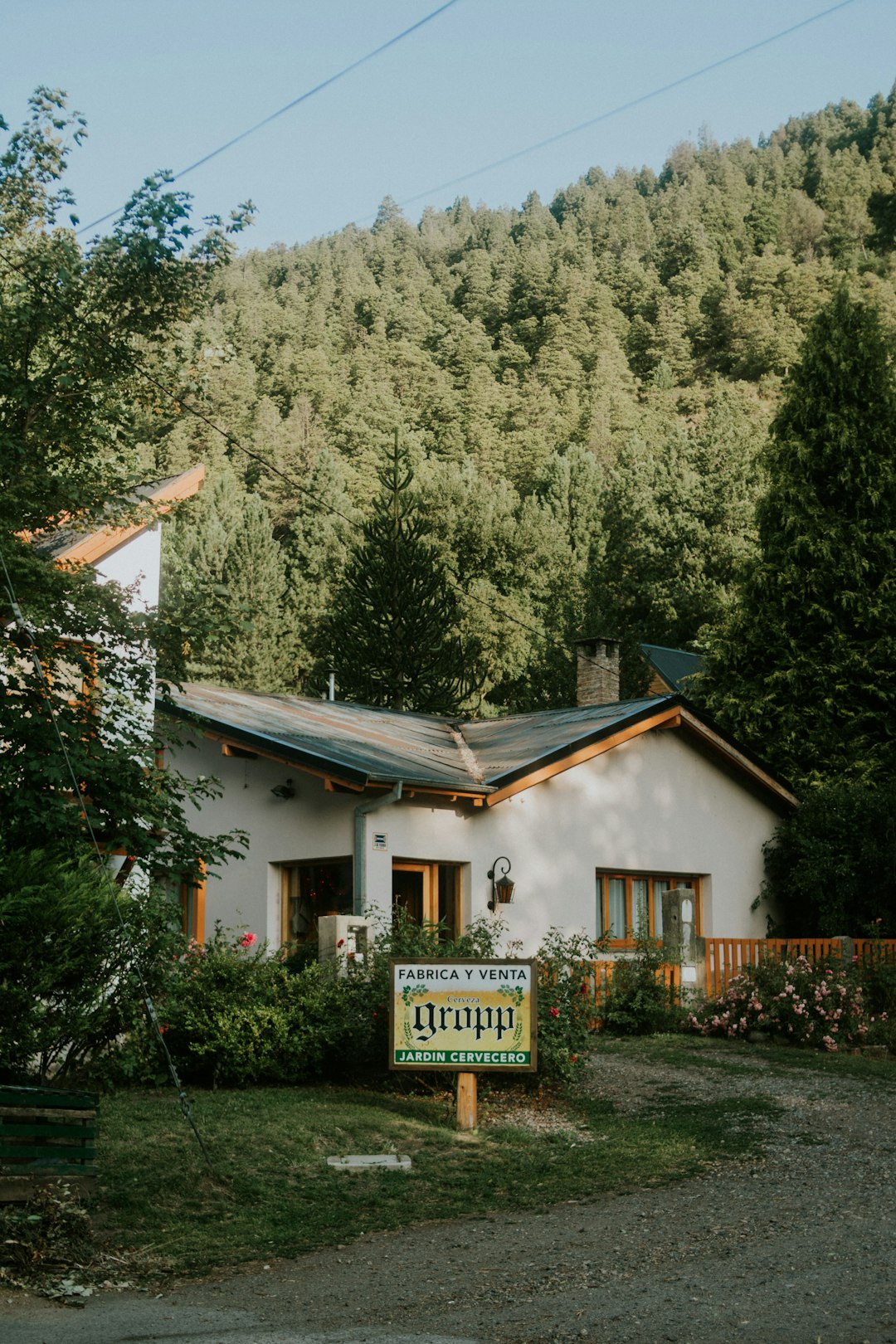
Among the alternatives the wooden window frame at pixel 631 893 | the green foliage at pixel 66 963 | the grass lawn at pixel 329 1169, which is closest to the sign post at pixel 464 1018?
the grass lawn at pixel 329 1169

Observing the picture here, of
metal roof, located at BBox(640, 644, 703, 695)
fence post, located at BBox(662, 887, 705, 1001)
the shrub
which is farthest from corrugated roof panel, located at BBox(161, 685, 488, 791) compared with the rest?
metal roof, located at BBox(640, 644, 703, 695)

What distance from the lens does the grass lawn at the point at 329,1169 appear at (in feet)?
26.6

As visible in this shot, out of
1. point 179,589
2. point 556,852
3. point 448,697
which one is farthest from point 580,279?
point 179,589

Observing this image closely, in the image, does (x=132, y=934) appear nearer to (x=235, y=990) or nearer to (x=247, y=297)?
(x=235, y=990)

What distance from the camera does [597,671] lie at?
85.9 ft

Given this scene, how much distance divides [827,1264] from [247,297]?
6349 cm

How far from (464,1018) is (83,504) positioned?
5203 millimetres

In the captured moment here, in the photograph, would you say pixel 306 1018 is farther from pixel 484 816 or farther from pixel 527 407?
pixel 527 407

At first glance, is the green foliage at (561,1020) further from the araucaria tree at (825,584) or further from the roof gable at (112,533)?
the araucaria tree at (825,584)

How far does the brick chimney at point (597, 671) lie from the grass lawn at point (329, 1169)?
1412 centimetres

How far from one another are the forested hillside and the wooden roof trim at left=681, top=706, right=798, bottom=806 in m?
4.99

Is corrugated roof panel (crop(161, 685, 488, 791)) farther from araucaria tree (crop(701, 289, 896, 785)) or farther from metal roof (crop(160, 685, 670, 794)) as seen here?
araucaria tree (crop(701, 289, 896, 785))

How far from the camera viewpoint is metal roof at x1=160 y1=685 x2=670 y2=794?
16.9m

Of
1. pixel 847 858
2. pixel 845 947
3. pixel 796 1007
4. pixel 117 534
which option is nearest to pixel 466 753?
pixel 847 858
